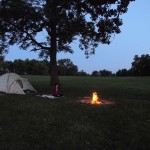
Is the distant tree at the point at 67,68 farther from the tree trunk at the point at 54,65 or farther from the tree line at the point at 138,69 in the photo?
the tree trunk at the point at 54,65

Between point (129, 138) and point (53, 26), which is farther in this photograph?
point (53, 26)

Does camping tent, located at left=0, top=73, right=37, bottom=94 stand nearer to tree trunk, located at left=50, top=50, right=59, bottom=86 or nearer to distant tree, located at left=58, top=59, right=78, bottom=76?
tree trunk, located at left=50, top=50, right=59, bottom=86

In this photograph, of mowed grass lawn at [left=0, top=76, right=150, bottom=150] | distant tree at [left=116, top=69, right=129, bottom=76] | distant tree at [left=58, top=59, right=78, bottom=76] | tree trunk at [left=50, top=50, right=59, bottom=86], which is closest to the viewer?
mowed grass lawn at [left=0, top=76, right=150, bottom=150]

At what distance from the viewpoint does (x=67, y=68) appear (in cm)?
11931

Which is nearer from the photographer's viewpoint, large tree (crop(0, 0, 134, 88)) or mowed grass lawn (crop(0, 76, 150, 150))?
mowed grass lawn (crop(0, 76, 150, 150))

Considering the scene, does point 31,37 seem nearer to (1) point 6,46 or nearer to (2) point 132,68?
(1) point 6,46

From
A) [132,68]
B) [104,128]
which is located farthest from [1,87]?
[132,68]

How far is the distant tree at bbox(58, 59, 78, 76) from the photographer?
113 m

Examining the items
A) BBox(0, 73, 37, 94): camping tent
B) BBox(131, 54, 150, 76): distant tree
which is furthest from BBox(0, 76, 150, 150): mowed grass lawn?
BBox(131, 54, 150, 76): distant tree

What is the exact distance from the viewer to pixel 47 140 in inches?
451

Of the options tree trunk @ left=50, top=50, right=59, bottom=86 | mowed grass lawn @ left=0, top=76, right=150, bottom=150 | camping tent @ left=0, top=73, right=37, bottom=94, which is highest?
tree trunk @ left=50, top=50, right=59, bottom=86

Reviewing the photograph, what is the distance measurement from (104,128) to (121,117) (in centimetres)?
267

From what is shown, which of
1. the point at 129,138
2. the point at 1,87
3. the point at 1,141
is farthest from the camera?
the point at 1,87

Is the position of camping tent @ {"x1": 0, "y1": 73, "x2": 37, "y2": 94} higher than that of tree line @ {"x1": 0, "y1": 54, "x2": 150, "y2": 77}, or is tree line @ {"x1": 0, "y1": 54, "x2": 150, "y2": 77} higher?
tree line @ {"x1": 0, "y1": 54, "x2": 150, "y2": 77}
